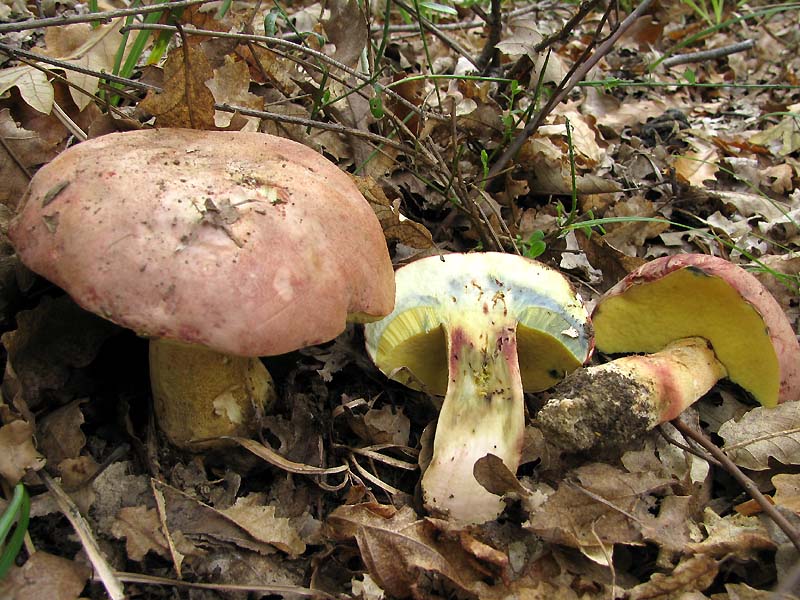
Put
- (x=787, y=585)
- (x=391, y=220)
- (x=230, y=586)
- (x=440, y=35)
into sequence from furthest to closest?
→ (x=440, y=35) → (x=391, y=220) → (x=230, y=586) → (x=787, y=585)

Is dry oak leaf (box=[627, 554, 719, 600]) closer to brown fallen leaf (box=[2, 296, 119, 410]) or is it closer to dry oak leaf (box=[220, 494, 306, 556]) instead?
dry oak leaf (box=[220, 494, 306, 556])

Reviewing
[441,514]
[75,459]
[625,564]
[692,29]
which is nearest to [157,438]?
[75,459]

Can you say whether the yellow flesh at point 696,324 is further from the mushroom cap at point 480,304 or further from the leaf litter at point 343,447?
the mushroom cap at point 480,304

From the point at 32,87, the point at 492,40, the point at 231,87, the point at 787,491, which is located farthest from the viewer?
the point at 492,40

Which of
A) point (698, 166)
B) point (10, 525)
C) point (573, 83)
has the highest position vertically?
point (573, 83)

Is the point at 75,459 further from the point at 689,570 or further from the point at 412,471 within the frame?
the point at 689,570

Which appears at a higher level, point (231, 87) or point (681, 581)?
point (231, 87)

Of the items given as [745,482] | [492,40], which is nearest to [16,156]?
[492,40]

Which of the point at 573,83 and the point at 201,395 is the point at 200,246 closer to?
the point at 201,395
